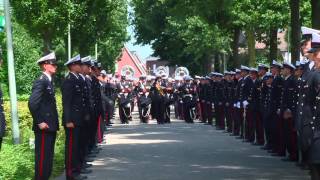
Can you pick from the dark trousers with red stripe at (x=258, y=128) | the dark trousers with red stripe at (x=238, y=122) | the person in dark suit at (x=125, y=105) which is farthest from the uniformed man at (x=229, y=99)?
the person in dark suit at (x=125, y=105)

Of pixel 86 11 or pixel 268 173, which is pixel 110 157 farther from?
pixel 86 11

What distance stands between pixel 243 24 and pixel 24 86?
485 inches

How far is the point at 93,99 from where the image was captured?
45.8 feet

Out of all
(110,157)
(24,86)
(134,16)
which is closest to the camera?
(110,157)

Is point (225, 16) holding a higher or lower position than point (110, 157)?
higher

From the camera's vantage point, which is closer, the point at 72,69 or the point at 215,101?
the point at 72,69

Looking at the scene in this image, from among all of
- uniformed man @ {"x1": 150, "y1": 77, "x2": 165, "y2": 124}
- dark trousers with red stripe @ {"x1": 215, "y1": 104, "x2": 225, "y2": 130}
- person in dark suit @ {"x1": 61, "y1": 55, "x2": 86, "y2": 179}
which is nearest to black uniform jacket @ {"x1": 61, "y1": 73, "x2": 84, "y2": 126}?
person in dark suit @ {"x1": 61, "y1": 55, "x2": 86, "y2": 179}

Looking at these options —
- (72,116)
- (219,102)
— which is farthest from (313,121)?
(219,102)

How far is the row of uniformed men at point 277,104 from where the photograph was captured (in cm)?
808

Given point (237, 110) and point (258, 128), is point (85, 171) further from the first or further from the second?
point (237, 110)

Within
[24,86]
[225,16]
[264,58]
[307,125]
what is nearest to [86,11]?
[225,16]

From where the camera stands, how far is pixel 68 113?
38.1 ft

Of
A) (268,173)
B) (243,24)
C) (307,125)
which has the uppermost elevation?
(243,24)

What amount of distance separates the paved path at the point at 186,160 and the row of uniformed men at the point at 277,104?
436 mm
